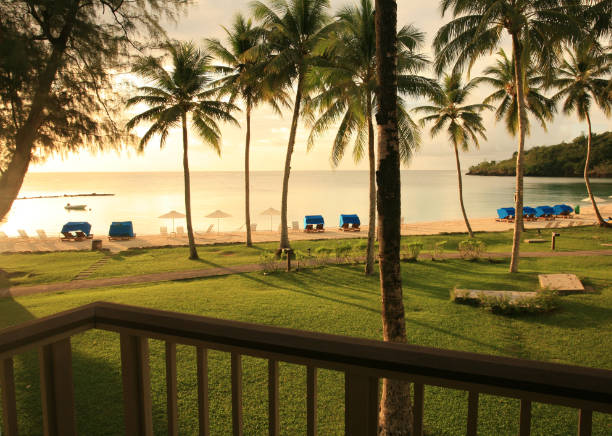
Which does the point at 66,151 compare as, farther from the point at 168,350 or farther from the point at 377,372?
the point at 377,372

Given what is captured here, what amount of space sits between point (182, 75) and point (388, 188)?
15.3 meters

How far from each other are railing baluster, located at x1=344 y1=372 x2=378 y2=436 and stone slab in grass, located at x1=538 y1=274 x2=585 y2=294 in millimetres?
9573

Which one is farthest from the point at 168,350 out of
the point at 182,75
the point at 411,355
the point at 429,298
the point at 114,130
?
the point at 182,75

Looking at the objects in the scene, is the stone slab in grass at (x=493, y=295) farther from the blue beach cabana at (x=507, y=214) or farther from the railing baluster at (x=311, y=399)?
the blue beach cabana at (x=507, y=214)

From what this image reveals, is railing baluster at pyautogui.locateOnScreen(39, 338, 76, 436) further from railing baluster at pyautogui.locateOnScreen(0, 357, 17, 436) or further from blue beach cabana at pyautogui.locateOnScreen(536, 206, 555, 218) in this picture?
blue beach cabana at pyautogui.locateOnScreen(536, 206, 555, 218)

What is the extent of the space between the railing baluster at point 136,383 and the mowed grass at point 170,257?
12972mm

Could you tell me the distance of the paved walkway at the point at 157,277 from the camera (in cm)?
1137

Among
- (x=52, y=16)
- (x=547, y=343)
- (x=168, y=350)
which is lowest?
(x=547, y=343)

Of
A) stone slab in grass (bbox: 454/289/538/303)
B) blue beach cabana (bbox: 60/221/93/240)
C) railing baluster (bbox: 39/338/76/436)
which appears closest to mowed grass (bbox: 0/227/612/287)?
blue beach cabana (bbox: 60/221/93/240)

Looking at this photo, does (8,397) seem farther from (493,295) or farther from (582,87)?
(582,87)

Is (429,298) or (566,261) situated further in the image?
(566,261)

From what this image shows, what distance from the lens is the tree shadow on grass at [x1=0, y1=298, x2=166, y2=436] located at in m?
4.21

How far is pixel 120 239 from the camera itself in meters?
24.6

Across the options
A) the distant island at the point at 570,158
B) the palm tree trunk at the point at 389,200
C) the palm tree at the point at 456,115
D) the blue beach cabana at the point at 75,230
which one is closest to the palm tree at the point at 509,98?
the palm tree at the point at 456,115
